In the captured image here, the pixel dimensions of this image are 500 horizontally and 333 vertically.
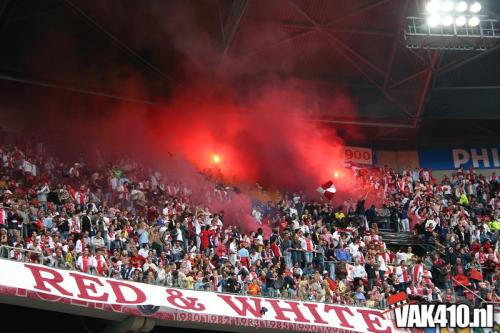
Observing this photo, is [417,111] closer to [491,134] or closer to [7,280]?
[491,134]

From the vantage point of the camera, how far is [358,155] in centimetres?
3684

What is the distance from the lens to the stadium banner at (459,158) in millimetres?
37094

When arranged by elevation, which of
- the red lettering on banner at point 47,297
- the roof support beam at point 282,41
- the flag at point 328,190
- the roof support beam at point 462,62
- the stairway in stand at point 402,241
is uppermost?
the roof support beam at point 282,41

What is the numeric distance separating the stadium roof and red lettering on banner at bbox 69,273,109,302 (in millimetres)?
11896

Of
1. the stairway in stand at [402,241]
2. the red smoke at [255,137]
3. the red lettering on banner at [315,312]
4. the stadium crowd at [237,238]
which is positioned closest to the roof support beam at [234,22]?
the red smoke at [255,137]

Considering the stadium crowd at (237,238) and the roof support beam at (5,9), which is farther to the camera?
the roof support beam at (5,9)

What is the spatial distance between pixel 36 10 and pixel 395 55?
45.6 ft

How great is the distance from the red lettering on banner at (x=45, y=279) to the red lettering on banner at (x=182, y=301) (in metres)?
2.57

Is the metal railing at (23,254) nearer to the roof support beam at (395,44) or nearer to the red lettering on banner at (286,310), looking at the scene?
the red lettering on banner at (286,310)

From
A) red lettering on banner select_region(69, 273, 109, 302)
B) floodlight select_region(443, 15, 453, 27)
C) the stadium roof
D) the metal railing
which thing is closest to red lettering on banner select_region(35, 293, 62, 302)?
red lettering on banner select_region(69, 273, 109, 302)

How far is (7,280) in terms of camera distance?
1706 centimetres

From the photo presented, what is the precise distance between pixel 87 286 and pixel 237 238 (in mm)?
7401

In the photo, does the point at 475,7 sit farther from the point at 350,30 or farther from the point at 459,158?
the point at 459,158

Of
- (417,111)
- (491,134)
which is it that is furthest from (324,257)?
(491,134)
